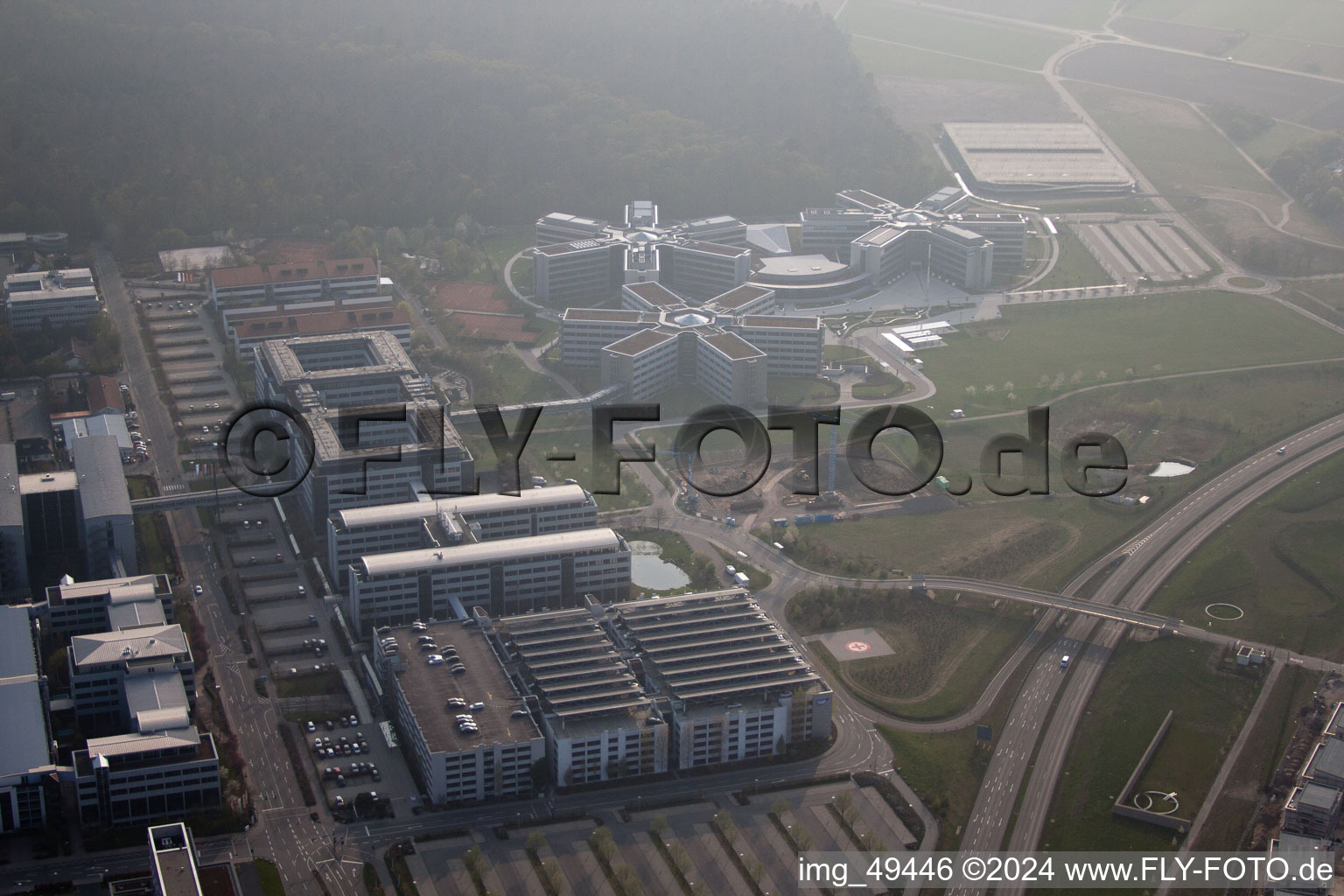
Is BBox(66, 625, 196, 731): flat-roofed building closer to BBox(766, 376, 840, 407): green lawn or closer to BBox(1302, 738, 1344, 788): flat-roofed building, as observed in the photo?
BBox(1302, 738, 1344, 788): flat-roofed building

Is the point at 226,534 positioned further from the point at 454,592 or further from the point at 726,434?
the point at 726,434

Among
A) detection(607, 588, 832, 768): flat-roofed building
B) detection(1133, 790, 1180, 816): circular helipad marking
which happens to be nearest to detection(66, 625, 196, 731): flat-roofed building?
detection(607, 588, 832, 768): flat-roofed building

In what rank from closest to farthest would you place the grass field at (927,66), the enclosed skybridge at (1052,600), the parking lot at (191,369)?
the enclosed skybridge at (1052,600) → the parking lot at (191,369) → the grass field at (927,66)

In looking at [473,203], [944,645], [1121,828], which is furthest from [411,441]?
[473,203]

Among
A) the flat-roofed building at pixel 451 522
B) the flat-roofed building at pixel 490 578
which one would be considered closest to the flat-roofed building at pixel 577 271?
the flat-roofed building at pixel 451 522

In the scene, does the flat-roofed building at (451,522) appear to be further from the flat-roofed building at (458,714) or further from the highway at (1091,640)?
the highway at (1091,640)

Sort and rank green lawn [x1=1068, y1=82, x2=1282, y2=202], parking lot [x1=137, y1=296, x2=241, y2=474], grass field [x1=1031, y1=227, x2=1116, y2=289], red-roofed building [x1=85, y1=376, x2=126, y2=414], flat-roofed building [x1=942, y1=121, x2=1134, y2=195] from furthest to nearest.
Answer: green lawn [x1=1068, y1=82, x2=1282, y2=202] < flat-roofed building [x1=942, y1=121, x2=1134, y2=195] < grass field [x1=1031, y1=227, x2=1116, y2=289] < red-roofed building [x1=85, y1=376, x2=126, y2=414] < parking lot [x1=137, y1=296, x2=241, y2=474]
